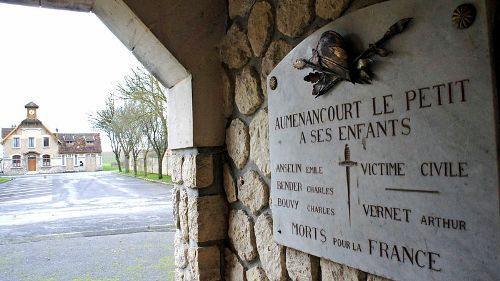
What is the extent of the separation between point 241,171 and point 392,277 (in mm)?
941

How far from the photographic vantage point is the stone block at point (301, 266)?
129cm

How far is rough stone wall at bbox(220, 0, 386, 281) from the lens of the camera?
1.34m

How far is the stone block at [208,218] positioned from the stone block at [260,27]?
0.81m

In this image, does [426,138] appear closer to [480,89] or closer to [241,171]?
[480,89]

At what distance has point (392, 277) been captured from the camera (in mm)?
988

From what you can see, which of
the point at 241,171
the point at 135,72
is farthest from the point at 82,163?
the point at 241,171

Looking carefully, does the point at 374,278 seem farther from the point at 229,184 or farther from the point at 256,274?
the point at 229,184

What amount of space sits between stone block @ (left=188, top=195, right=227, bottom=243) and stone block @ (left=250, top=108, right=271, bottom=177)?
377mm

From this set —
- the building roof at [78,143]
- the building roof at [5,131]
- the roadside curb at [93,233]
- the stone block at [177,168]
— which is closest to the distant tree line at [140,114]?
the roadside curb at [93,233]

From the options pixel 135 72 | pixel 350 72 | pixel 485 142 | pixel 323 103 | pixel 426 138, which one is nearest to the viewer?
pixel 485 142

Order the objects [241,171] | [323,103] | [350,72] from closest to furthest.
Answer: [350,72] → [323,103] → [241,171]

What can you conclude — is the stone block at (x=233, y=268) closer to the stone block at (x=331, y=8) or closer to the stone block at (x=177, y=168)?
the stone block at (x=177, y=168)

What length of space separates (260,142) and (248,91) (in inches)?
10.5

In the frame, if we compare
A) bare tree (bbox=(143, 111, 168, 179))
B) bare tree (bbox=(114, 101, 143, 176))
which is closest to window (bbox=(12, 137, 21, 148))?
bare tree (bbox=(114, 101, 143, 176))
